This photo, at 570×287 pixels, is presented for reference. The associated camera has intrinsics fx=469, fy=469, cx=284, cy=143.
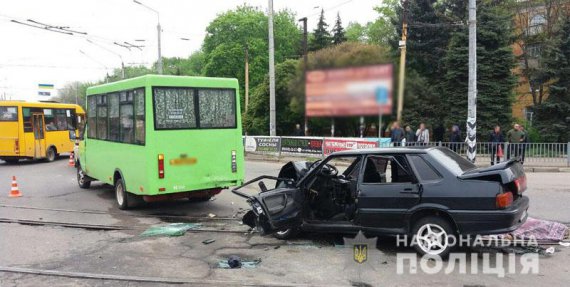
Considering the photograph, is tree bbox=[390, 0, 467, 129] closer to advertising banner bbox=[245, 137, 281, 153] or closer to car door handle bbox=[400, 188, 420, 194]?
car door handle bbox=[400, 188, 420, 194]

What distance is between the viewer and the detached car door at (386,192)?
6086 mm

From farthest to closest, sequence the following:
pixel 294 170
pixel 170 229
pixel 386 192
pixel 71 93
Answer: pixel 71 93, pixel 170 229, pixel 294 170, pixel 386 192

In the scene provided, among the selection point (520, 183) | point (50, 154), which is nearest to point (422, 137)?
point (520, 183)

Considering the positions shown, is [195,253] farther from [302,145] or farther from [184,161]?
[302,145]

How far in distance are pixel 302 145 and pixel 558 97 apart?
17.8 m

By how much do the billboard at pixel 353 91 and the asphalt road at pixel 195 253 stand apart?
197 centimetres

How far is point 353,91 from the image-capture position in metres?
6.66

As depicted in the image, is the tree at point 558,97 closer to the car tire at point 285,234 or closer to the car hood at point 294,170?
the car hood at point 294,170

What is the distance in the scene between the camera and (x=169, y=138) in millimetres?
9039

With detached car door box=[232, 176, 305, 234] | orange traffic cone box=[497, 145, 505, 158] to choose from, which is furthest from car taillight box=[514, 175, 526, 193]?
orange traffic cone box=[497, 145, 505, 158]

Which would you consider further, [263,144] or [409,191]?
[263,144]

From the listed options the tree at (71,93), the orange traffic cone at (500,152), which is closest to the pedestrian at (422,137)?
the orange traffic cone at (500,152)

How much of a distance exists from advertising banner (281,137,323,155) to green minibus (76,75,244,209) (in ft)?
32.2

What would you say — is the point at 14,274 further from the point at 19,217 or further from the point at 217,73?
the point at 217,73
